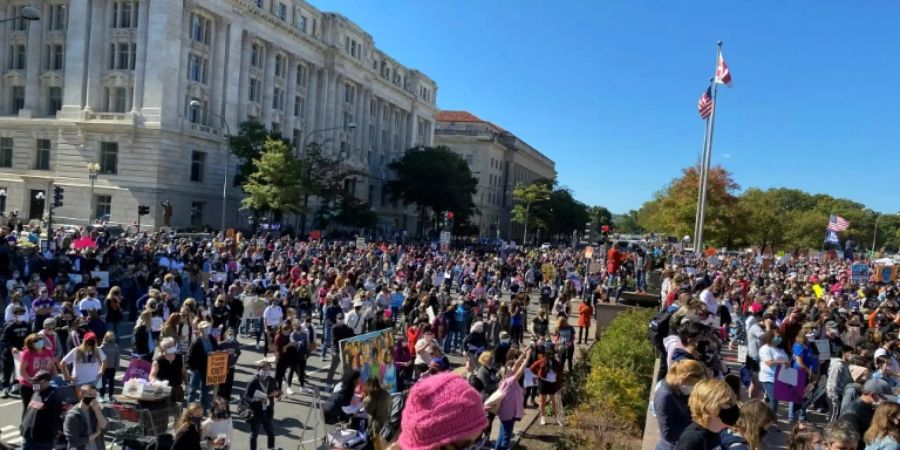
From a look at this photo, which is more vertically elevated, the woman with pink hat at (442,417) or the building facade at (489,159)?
the building facade at (489,159)

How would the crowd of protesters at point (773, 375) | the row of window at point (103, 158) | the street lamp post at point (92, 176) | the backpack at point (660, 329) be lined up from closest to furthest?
1. the crowd of protesters at point (773, 375)
2. the backpack at point (660, 329)
3. the street lamp post at point (92, 176)
4. the row of window at point (103, 158)

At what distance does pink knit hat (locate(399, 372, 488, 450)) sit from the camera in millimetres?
2604

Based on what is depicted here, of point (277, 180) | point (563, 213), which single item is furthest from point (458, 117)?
point (277, 180)

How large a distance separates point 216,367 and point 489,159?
94.0m

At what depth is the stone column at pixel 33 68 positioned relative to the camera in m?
49.9

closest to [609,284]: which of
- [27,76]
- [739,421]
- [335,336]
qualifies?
[335,336]

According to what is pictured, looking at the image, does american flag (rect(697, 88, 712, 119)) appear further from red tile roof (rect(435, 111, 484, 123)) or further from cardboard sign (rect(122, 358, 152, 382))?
red tile roof (rect(435, 111, 484, 123))

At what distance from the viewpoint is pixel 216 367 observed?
1112 centimetres

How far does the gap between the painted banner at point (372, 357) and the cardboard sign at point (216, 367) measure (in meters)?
2.11

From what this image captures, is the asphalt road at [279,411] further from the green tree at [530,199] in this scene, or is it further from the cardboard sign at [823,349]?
the green tree at [530,199]

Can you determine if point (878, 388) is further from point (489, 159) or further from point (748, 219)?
point (489, 159)

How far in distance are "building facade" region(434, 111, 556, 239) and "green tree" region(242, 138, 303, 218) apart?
5122 centimetres

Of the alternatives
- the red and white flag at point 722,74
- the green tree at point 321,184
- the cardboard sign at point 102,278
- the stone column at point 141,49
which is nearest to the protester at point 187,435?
the cardboard sign at point 102,278

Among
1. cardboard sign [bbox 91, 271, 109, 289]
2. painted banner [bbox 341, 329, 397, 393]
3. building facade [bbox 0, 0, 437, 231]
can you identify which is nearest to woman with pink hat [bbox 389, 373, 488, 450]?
painted banner [bbox 341, 329, 397, 393]
